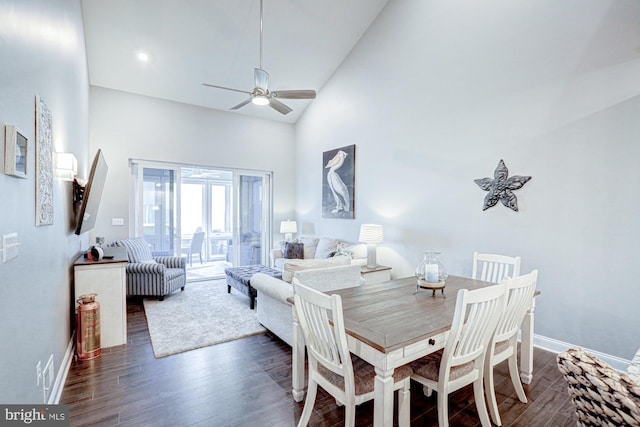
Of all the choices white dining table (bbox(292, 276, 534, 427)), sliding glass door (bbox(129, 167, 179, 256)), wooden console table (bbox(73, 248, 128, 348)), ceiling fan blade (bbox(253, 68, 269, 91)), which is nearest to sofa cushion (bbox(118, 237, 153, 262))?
sliding glass door (bbox(129, 167, 179, 256))

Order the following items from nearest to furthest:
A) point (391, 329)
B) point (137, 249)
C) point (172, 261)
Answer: point (391, 329) < point (137, 249) < point (172, 261)

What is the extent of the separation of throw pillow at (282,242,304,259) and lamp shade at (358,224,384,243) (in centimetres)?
163

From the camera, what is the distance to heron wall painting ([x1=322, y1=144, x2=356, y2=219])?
5.48 m

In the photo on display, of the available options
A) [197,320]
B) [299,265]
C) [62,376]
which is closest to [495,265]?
[299,265]

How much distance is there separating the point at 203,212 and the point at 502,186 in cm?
682

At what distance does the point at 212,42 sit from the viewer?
4.60 metres

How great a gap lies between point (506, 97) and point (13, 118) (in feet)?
13.7

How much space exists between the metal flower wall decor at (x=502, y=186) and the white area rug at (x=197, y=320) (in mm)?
3140

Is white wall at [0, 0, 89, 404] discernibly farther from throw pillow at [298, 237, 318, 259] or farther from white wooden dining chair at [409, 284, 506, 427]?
throw pillow at [298, 237, 318, 259]

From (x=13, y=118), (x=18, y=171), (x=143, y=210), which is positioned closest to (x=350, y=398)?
(x=18, y=171)

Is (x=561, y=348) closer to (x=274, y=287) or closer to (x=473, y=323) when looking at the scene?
(x=473, y=323)

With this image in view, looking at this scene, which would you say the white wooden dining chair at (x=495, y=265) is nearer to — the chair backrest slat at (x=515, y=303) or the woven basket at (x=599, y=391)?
the chair backrest slat at (x=515, y=303)

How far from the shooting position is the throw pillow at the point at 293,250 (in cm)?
571

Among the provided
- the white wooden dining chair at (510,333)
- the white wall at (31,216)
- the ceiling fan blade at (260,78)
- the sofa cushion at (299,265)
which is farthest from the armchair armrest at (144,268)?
the white wooden dining chair at (510,333)
